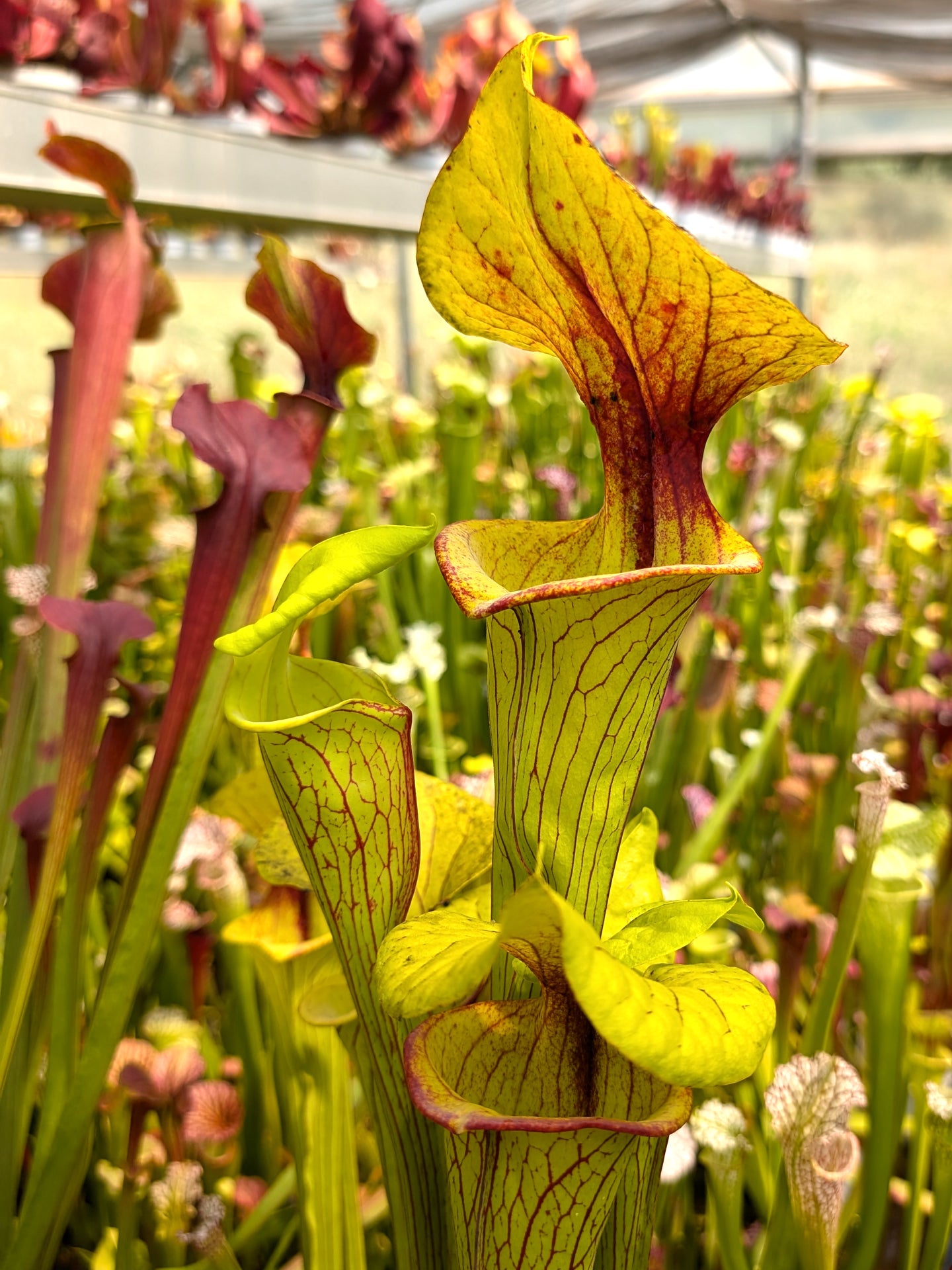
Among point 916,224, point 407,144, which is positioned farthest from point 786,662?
point 916,224

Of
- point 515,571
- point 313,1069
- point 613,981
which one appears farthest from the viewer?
point 313,1069

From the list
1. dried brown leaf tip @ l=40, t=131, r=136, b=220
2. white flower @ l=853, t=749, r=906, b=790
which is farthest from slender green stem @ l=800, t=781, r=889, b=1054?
dried brown leaf tip @ l=40, t=131, r=136, b=220

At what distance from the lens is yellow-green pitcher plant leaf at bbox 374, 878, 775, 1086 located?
0.80 ft

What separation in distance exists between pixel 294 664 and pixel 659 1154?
0.22 metres

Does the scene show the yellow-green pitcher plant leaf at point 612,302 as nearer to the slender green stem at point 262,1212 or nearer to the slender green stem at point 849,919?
the slender green stem at point 849,919

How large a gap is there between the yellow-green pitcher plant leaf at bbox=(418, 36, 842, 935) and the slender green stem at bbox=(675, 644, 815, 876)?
1.47ft

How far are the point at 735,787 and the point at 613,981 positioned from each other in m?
0.59

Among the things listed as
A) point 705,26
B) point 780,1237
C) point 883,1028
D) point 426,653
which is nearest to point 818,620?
point 426,653

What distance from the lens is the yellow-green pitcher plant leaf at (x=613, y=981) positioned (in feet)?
0.80

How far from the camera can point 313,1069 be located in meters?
0.46

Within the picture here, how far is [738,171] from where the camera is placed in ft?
26.0

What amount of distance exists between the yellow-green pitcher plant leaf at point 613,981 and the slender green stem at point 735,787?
45 cm

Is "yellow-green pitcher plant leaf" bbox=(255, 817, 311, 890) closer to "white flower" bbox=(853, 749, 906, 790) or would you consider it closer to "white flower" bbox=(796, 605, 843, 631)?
"white flower" bbox=(853, 749, 906, 790)

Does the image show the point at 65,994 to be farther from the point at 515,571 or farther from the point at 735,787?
the point at 735,787
